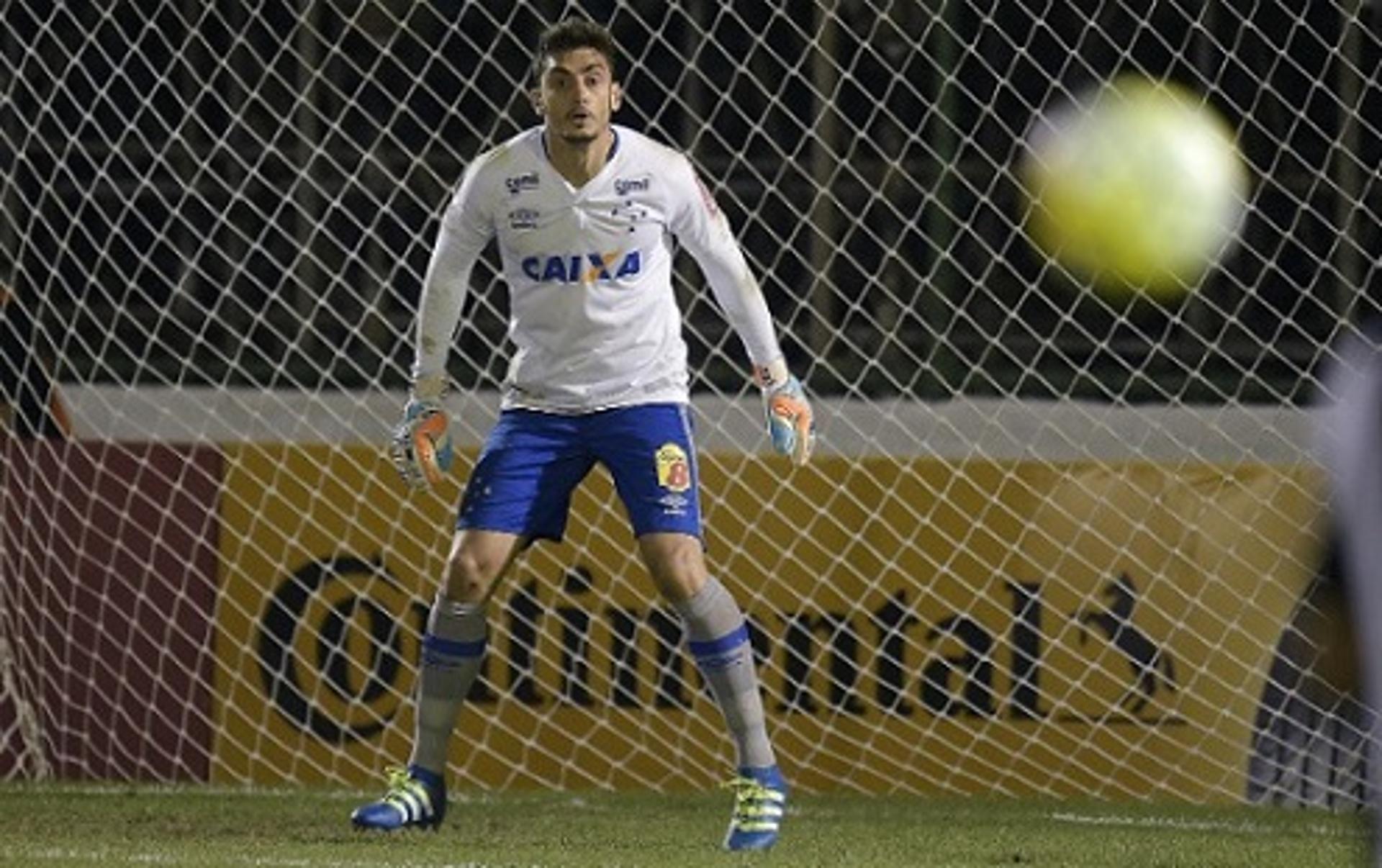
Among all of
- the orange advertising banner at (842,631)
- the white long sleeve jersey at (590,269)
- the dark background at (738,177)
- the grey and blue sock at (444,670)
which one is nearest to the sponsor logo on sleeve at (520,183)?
the white long sleeve jersey at (590,269)

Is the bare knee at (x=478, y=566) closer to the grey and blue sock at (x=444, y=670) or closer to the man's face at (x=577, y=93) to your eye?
the grey and blue sock at (x=444, y=670)

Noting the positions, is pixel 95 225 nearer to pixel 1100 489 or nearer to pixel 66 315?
pixel 66 315

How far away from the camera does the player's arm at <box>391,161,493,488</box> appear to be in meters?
7.04

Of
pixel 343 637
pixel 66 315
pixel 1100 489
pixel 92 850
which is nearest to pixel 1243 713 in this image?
pixel 1100 489

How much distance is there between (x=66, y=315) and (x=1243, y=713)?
3.88 meters

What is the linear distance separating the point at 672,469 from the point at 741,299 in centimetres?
39

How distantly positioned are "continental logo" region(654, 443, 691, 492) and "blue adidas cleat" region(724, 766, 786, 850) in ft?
1.93

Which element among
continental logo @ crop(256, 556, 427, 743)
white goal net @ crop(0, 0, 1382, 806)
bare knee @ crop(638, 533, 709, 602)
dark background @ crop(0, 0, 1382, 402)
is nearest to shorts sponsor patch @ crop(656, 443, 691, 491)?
bare knee @ crop(638, 533, 709, 602)

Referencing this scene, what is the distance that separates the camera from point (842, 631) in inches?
344

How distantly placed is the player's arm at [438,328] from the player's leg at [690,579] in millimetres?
357

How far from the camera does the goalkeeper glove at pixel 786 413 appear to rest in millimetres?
6984

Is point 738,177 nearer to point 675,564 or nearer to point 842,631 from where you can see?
point 842,631

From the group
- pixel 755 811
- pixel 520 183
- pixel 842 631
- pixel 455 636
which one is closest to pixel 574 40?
pixel 520 183

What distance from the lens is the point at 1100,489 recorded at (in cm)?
873
